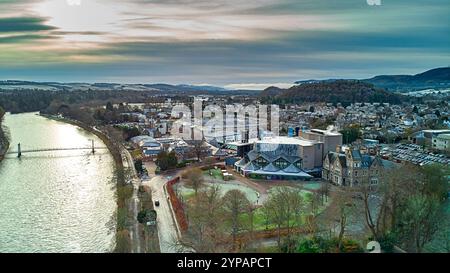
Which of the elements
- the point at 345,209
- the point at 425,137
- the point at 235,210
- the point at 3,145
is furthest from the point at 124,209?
the point at 425,137

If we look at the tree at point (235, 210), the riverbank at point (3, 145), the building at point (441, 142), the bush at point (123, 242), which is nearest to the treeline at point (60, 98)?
the riverbank at point (3, 145)

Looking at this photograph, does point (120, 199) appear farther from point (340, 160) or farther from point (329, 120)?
point (329, 120)

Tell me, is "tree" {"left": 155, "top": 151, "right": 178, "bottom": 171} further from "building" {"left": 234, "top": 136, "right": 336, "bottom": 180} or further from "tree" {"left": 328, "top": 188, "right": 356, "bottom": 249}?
"tree" {"left": 328, "top": 188, "right": 356, "bottom": 249}

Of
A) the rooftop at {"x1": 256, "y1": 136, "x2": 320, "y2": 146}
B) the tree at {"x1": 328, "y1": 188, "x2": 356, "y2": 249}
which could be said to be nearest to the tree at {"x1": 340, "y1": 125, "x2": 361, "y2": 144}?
the rooftop at {"x1": 256, "y1": 136, "x2": 320, "y2": 146}

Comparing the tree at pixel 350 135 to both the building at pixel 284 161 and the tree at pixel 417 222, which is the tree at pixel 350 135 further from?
the tree at pixel 417 222
